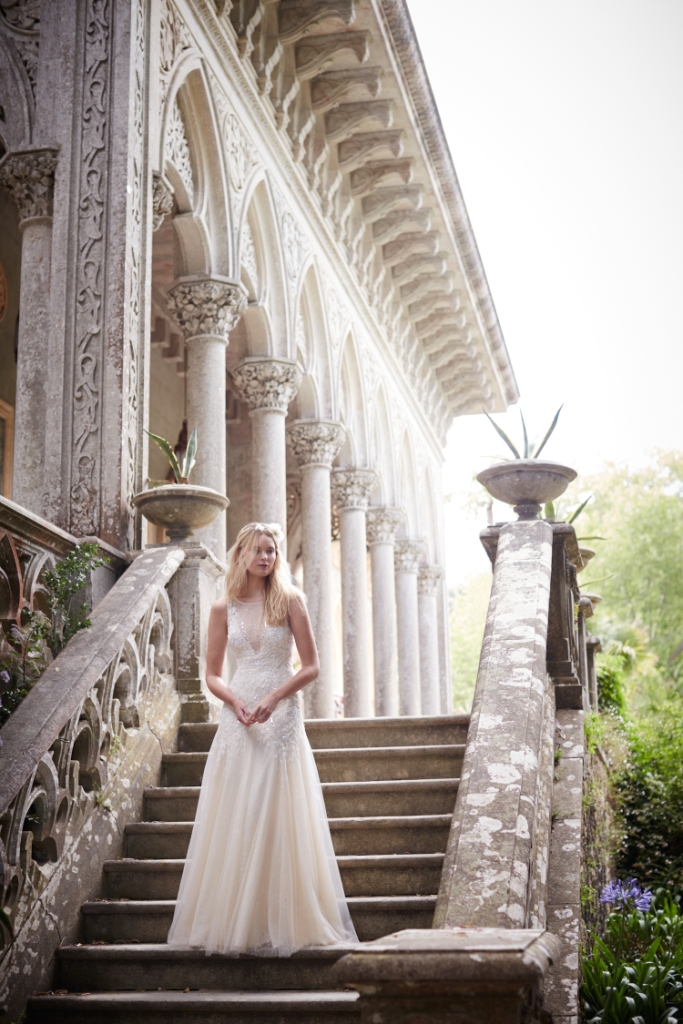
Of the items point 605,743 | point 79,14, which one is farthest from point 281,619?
point 79,14

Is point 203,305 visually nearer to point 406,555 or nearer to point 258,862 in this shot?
point 258,862

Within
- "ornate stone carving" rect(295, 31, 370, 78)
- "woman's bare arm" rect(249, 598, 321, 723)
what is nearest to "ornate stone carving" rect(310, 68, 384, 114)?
"ornate stone carving" rect(295, 31, 370, 78)

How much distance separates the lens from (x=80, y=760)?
16.9ft

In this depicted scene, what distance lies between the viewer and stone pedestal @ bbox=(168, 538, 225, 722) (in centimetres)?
643

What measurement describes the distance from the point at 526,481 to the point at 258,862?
2600 mm

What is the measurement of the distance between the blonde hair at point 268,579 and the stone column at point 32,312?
9.17 ft

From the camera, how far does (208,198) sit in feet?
33.1

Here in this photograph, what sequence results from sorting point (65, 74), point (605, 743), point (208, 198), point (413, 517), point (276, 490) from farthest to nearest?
1. point (413, 517)
2. point (276, 490)
3. point (208, 198)
4. point (605, 743)
5. point (65, 74)

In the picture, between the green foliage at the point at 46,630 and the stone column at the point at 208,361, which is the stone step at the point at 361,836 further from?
the stone column at the point at 208,361

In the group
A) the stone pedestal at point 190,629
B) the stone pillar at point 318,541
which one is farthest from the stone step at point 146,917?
the stone pillar at point 318,541

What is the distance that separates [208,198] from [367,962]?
8.51m

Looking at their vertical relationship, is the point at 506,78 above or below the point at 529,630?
above

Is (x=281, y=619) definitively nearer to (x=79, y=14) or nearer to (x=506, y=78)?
(x=79, y=14)

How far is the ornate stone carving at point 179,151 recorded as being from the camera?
9156mm
